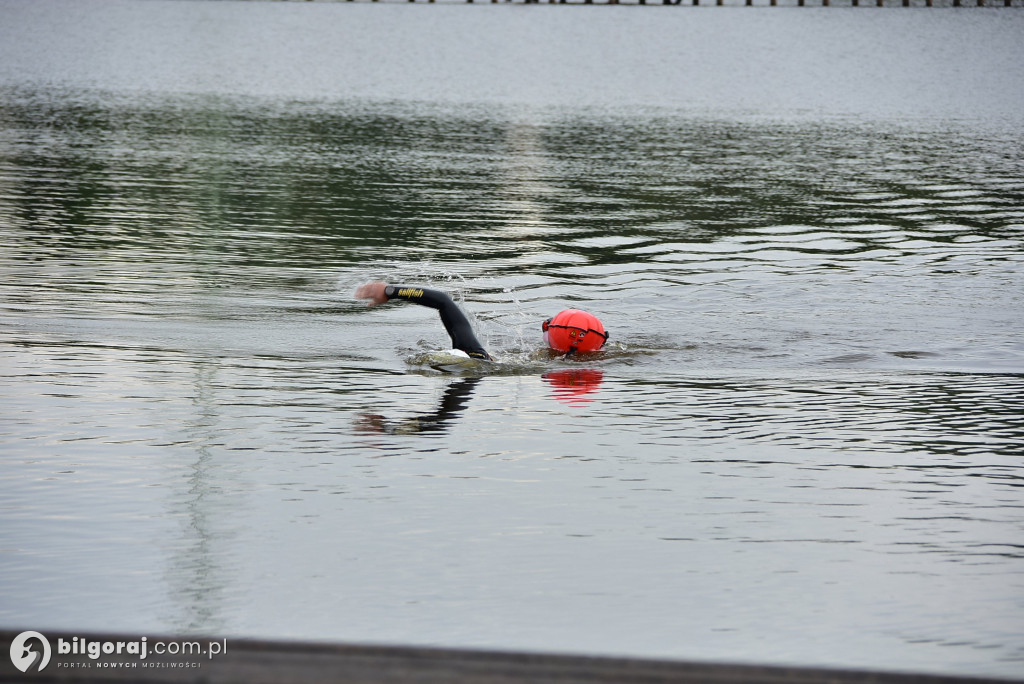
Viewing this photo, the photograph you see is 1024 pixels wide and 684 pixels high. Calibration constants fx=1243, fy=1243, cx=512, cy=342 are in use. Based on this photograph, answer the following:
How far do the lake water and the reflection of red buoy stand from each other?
0.08m

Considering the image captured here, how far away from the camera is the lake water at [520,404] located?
7762mm

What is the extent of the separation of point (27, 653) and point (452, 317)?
9.11 metres

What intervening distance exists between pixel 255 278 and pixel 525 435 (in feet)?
28.5

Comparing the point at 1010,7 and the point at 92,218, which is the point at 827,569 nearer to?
the point at 92,218

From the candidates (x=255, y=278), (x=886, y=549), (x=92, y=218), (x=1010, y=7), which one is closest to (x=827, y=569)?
(x=886, y=549)

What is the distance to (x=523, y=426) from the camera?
11875 millimetres

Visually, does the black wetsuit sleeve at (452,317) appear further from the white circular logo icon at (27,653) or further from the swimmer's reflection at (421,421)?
the white circular logo icon at (27,653)

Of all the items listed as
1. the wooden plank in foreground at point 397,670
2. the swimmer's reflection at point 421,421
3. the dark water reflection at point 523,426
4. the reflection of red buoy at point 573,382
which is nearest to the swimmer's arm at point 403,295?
the dark water reflection at point 523,426

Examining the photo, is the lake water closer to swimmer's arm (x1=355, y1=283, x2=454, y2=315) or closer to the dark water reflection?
the dark water reflection

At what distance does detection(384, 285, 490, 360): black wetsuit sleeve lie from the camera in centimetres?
1432

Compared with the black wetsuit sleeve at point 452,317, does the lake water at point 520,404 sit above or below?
below

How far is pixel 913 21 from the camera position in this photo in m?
115

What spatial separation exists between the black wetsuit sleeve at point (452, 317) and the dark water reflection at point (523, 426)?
0.38 meters

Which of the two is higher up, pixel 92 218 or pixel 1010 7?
pixel 1010 7
